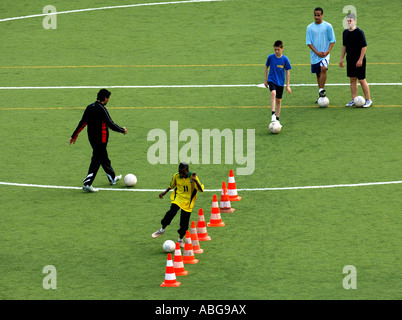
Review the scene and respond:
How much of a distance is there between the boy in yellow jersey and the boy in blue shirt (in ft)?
23.2

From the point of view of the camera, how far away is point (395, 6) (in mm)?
34875

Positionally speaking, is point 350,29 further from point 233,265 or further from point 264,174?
point 233,265

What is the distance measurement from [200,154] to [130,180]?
273 cm

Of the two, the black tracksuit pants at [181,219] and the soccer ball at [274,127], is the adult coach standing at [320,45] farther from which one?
the black tracksuit pants at [181,219]

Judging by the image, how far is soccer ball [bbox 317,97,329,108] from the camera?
84.7ft

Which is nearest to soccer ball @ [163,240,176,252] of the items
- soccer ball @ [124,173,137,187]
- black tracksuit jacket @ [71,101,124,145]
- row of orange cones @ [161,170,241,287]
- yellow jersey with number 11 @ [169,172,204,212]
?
row of orange cones @ [161,170,241,287]

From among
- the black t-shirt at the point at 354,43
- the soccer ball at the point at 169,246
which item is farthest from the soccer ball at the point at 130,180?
the black t-shirt at the point at 354,43

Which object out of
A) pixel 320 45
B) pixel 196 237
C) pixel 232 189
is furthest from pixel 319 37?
pixel 196 237

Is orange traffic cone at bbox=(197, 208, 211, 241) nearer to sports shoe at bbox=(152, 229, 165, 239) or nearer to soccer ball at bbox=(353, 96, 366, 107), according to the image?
sports shoe at bbox=(152, 229, 165, 239)

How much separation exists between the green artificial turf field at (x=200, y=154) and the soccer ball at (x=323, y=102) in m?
0.20

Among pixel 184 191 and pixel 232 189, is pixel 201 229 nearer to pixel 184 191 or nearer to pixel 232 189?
pixel 184 191

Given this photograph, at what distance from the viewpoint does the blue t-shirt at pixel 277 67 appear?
78.2ft

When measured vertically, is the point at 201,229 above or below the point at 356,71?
below

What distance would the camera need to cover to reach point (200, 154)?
22.9 m
